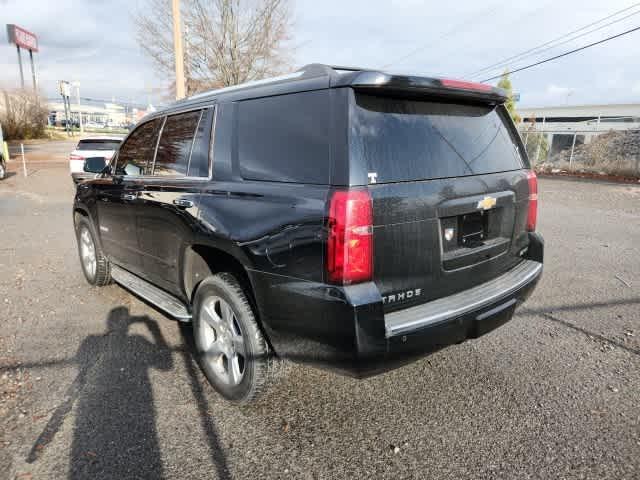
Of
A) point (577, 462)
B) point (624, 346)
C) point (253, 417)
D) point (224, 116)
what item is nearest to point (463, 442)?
point (577, 462)

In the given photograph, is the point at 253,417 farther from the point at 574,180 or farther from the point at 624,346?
the point at 574,180

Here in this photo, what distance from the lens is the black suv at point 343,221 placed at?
2199 millimetres

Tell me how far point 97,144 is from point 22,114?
37.8 m

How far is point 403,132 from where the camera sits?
2418 mm

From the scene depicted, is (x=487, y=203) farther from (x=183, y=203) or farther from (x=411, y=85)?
(x=183, y=203)

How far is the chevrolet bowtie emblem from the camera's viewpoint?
8.72 feet

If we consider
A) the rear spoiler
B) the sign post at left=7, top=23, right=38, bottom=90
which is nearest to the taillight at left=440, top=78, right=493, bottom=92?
the rear spoiler

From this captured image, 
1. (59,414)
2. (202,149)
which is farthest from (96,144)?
(59,414)

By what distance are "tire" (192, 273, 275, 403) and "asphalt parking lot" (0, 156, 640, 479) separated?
152mm

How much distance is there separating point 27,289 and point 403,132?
184 inches

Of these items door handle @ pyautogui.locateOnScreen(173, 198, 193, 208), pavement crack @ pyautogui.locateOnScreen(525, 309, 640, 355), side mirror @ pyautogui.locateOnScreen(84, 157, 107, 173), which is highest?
side mirror @ pyautogui.locateOnScreen(84, 157, 107, 173)

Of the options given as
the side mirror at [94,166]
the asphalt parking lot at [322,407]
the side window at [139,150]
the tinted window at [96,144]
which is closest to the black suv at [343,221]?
the asphalt parking lot at [322,407]

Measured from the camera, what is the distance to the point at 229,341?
2887 millimetres

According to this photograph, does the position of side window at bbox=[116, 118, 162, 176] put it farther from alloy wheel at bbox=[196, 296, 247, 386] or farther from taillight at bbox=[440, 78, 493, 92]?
taillight at bbox=[440, 78, 493, 92]
